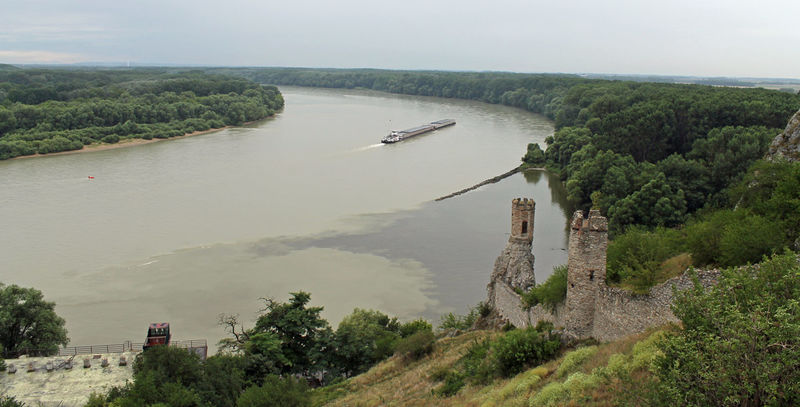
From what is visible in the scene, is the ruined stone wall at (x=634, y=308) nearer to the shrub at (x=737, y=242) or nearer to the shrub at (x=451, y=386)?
the shrub at (x=737, y=242)

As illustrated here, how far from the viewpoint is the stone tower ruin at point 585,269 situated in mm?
12641

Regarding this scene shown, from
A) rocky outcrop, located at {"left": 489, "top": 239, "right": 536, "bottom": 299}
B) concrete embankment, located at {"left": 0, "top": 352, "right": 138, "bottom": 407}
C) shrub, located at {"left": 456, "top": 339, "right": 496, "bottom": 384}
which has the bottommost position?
concrete embankment, located at {"left": 0, "top": 352, "right": 138, "bottom": 407}

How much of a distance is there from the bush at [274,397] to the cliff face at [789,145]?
1675 cm

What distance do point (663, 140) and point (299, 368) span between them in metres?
33.9

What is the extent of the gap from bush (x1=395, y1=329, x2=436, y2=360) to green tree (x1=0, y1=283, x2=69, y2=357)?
10340 mm

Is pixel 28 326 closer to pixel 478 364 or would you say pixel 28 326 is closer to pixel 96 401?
pixel 96 401

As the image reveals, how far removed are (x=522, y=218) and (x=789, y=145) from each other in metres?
10.2

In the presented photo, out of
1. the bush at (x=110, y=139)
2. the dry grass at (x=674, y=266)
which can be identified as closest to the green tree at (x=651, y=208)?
the dry grass at (x=674, y=266)

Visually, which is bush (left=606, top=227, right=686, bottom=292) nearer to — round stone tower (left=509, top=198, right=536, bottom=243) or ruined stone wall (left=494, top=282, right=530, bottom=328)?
round stone tower (left=509, top=198, right=536, bottom=243)

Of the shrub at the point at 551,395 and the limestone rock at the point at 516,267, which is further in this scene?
the limestone rock at the point at 516,267

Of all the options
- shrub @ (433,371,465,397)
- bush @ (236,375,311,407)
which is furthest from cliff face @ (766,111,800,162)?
bush @ (236,375,311,407)

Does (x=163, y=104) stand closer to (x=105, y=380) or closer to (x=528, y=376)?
(x=105, y=380)

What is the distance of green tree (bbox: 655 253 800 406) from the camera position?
6.52 meters

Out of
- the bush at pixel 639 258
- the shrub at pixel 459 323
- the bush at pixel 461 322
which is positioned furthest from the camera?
the shrub at pixel 459 323
